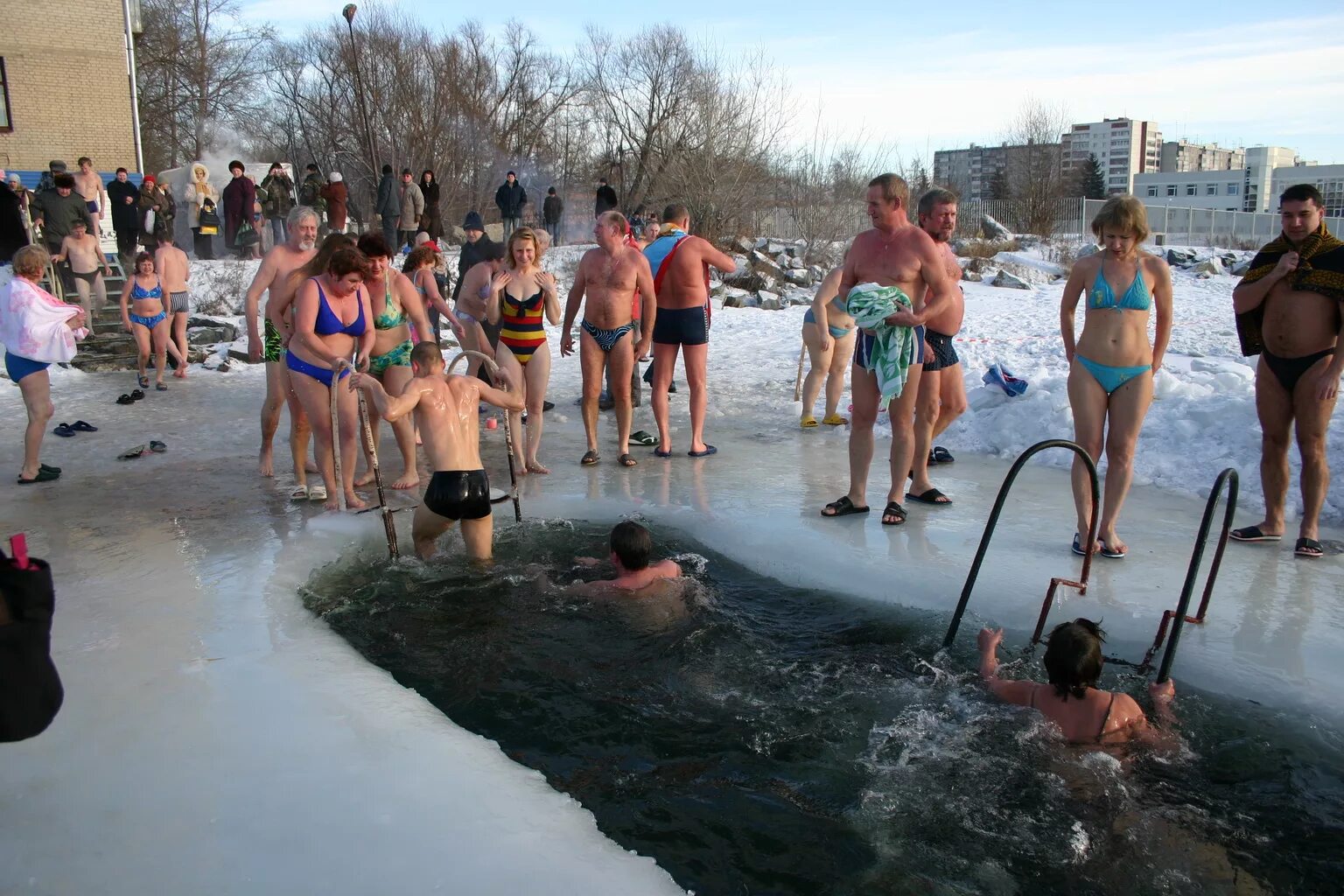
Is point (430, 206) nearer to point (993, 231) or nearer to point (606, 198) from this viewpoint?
point (606, 198)

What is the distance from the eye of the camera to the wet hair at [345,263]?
6.07m

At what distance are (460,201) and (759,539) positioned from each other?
3295 cm

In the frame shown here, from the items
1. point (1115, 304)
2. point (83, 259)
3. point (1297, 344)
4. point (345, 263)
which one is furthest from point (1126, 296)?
point (83, 259)

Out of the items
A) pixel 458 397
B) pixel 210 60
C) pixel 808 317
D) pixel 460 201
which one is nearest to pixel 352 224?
pixel 460 201

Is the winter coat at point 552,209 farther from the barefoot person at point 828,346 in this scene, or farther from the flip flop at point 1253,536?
the flip flop at point 1253,536

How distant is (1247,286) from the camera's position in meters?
5.37

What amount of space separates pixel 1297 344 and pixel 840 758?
351 centimetres

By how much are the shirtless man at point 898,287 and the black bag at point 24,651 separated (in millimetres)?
4466

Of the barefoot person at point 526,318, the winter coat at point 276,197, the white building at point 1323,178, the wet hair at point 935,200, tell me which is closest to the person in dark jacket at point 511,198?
the winter coat at point 276,197

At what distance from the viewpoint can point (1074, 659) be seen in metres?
3.56

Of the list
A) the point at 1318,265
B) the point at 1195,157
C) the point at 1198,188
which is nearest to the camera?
the point at 1318,265

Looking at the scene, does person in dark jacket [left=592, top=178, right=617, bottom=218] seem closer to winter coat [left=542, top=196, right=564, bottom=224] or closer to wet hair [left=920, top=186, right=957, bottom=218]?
winter coat [left=542, top=196, right=564, bottom=224]

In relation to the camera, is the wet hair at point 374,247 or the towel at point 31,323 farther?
the towel at point 31,323

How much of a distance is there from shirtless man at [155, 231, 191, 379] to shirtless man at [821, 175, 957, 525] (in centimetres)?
897
